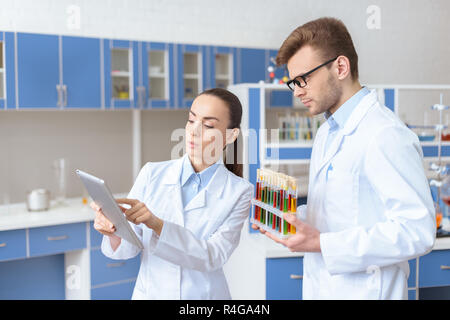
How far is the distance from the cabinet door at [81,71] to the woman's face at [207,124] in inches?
72.5

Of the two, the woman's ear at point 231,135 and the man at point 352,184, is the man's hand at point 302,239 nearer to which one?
the man at point 352,184

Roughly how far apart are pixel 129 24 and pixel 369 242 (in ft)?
8.80

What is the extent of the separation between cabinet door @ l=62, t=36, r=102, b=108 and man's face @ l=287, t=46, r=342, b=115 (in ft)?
6.47

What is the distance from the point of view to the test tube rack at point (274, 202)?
1.05 meters

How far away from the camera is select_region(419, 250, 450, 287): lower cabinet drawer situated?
2.25 metres

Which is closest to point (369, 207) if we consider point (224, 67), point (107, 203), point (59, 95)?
point (107, 203)

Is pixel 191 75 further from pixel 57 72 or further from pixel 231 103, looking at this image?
pixel 231 103

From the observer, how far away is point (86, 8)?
10.2ft

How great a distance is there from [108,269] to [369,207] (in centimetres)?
205

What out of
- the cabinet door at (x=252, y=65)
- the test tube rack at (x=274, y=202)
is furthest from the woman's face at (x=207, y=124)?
the cabinet door at (x=252, y=65)

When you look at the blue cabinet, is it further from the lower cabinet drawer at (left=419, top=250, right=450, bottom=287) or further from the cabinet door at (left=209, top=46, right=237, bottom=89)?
the lower cabinet drawer at (left=419, top=250, right=450, bottom=287)

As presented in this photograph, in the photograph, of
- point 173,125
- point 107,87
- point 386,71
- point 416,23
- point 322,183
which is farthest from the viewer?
point 173,125

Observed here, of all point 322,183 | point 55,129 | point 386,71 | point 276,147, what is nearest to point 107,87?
point 55,129
